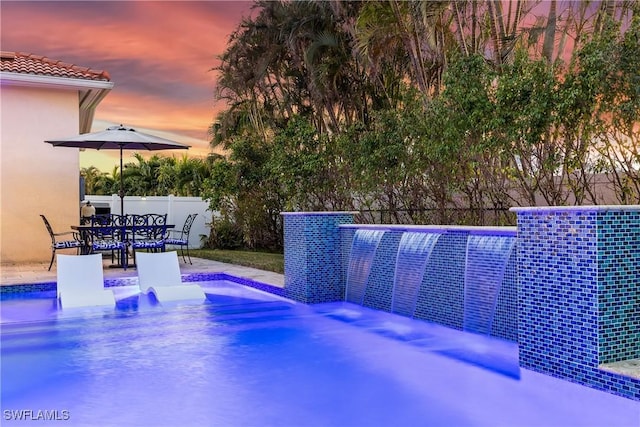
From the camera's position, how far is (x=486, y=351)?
572 cm

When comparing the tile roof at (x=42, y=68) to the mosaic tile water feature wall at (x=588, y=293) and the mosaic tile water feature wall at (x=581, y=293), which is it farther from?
the mosaic tile water feature wall at (x=588, y=293)

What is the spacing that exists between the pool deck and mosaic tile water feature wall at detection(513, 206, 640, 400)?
522cm

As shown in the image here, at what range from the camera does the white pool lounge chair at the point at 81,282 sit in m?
8.44

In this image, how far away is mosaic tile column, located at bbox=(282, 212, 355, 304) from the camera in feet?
28.0

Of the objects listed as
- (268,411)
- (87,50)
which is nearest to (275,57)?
(87,50)

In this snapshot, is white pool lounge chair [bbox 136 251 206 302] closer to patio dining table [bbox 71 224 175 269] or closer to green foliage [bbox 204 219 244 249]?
patio dining table [bbox 71 224 175 269]

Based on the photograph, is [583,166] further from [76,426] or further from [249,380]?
[76,426]

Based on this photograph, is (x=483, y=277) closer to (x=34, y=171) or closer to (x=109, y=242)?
(x=109, y=242)

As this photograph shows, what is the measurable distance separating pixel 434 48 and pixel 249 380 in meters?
7.22

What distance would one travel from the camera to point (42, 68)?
12.9 metres

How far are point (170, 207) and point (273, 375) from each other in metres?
→ 13.5

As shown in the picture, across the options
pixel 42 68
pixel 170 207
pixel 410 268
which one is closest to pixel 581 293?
pixel 410 268

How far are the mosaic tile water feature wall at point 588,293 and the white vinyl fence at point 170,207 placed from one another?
1397cm

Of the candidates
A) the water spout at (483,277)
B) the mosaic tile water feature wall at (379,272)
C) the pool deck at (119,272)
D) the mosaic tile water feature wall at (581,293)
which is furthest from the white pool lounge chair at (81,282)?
the mosaic tile water feature wall at (581,293)
